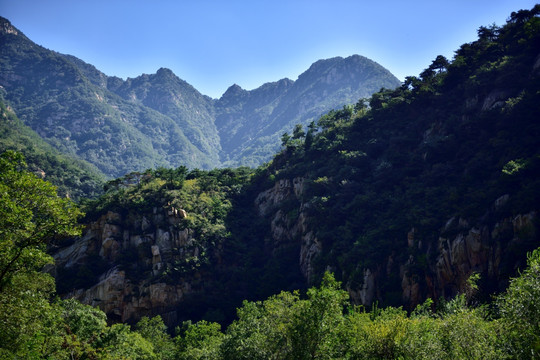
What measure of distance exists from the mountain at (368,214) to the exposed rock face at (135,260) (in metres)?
0.18

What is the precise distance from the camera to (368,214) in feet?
170

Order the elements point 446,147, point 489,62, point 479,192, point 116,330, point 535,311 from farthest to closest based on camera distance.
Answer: point 489,62
point 446,147
point 479,192
point 116,330
point 535,311

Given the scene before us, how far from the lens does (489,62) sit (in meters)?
56.9

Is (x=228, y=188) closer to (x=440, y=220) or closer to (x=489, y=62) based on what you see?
(x=440, y=220)

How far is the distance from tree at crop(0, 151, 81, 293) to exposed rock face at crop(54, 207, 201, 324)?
127ft

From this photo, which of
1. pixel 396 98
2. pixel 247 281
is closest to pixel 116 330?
pixel 247 281

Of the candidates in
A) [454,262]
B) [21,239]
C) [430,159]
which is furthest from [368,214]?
[21,239]

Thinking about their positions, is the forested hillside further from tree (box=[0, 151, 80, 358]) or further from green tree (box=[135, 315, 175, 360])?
green tree (box=[135, 315, 175, 360])

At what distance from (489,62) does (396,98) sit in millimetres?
15901

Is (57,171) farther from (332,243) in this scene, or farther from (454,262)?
(454,262)

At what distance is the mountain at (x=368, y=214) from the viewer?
125 feet

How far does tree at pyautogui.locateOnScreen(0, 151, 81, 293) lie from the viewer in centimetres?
1478

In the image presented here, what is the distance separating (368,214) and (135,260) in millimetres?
38543

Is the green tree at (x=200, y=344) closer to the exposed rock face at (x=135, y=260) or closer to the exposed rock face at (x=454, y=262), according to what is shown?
the exposed rock face at (x=135, y=260)
